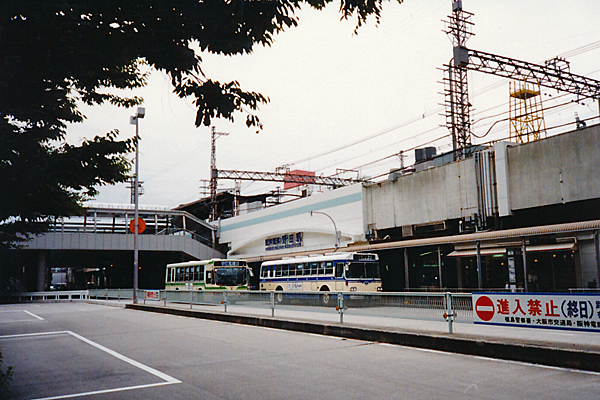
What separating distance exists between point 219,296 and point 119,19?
18.1 metres

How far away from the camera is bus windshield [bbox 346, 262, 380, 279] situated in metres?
26.5

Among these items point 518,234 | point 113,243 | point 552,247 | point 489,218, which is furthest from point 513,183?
point 113,243

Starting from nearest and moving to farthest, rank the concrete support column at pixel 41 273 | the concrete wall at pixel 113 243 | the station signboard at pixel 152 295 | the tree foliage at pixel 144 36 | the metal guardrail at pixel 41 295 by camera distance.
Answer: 1. the tree foliage at pixel 144 36
2. the station signboard at pixel 152 295
3. the metal guardrail at pixel 41 295
4. the concrete wall at pixel 113 243
5. the concrete support column at pixel 41 273

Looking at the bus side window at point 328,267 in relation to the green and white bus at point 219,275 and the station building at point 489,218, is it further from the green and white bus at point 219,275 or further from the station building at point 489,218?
the green and white bus at point 219,275

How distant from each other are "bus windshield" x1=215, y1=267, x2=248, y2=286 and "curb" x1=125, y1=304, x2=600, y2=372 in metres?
16.6

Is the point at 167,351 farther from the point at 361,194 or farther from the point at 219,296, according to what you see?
the point at 361,194

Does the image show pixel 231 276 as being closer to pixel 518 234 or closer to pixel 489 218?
pixel 489 218

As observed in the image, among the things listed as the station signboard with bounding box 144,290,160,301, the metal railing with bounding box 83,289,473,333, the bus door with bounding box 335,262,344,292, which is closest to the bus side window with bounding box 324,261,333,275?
the bus door with bounding box 335,262,344,292

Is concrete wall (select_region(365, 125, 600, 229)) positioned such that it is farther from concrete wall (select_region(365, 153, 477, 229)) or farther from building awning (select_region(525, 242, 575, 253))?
building awning (select_region(525, 242, 575, 253))

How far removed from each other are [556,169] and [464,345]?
17.4 meters

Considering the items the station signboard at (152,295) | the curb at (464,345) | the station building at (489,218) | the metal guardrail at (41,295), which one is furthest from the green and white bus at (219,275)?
the curb at (464,345)

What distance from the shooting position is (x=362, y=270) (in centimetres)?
2695

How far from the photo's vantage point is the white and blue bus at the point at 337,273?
87.1 ft

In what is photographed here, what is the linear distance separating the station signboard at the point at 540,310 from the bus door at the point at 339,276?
49.2 ft
